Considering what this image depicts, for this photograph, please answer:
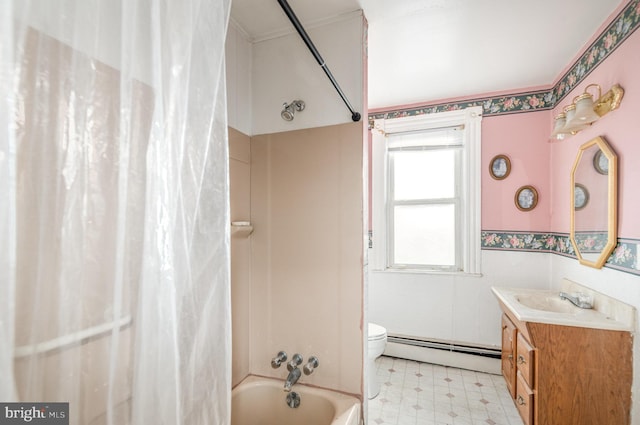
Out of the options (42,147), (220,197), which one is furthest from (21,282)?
(220,197)

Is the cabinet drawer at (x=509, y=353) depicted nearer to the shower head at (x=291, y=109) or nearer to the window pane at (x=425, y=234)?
the window pane at (x=425, y=234)

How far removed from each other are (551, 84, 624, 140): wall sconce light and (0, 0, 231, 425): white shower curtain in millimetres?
2109

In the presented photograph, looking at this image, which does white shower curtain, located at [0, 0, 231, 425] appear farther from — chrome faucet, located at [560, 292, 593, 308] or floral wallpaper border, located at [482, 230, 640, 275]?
floral wallpaper border, located at [482, 230, 640, 275]

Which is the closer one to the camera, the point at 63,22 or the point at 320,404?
the point at 63,22

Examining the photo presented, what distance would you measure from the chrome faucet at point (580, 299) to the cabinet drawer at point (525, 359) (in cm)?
43

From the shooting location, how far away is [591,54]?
6.01 ft

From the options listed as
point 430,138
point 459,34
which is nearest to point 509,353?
point 430,138

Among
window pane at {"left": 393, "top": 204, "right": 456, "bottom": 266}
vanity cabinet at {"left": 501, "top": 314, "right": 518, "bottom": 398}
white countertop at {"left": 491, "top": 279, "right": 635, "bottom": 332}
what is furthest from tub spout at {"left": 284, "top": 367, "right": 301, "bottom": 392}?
window pane at {"left": 393, "top": 204, "right": 456, "bottom": 266}

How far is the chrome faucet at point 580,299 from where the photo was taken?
1815 millimetres

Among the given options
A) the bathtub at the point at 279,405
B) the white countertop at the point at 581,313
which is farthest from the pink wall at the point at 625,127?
the bathtub at the point at 279,405

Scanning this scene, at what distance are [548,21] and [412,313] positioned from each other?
7.84 feet

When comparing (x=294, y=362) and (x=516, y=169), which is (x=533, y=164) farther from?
(x=294, y=362)

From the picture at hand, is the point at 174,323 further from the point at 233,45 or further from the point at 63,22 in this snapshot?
the point at 233,45

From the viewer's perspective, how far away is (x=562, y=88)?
7.39 ft
